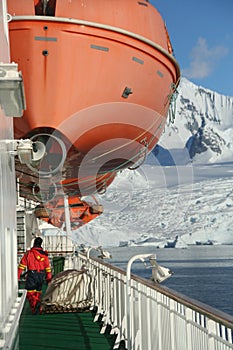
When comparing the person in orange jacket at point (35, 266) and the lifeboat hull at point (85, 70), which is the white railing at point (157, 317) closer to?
the person in orange jacket at point (35, 266)

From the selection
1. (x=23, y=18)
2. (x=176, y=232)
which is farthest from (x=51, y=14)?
(x=176, y=232)

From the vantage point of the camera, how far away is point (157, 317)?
3.28 metres

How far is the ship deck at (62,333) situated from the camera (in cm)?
497

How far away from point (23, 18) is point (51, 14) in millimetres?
464

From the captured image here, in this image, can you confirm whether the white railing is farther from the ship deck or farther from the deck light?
the deck light

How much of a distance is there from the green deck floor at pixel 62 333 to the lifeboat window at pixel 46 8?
4.10 metres

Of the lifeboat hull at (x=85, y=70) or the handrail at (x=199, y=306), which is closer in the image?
the handrail at (x=199, y=306)

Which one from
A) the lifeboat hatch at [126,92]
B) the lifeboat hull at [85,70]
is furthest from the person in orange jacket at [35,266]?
the lifeboat hatch at [126,92]

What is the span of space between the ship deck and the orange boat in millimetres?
A: 2148

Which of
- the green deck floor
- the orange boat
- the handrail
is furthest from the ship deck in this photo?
the orange boat

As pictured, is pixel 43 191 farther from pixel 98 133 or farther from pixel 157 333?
pixel 157 333

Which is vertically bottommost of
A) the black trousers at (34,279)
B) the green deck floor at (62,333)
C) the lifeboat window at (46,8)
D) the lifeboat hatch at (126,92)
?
the green deck floor at (62,333)

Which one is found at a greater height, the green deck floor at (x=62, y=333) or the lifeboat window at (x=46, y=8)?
the lifeboat window at (x=46, y=8)

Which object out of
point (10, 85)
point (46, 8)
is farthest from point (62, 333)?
point (10, 85)
